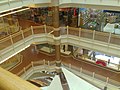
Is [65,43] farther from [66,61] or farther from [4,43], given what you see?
[4,43]

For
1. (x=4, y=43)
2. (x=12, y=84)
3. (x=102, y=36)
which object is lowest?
(x=4, y=43)

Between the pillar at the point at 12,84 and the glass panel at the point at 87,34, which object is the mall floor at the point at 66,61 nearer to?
the glass panel at the point at 87,34

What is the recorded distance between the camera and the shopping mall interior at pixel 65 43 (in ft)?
23.9

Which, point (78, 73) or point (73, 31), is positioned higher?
point (73, 31)

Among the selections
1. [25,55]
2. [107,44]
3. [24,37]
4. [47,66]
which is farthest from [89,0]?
[25,55]

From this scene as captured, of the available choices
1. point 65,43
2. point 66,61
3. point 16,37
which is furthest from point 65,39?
point 16,37

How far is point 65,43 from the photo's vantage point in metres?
8.92

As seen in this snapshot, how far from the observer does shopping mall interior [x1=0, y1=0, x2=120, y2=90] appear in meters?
7.28

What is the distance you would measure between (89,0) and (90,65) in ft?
13.8

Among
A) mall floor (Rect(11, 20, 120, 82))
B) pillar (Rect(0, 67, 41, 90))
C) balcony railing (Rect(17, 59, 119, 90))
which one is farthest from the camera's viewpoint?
mall floor (Rect(11, 20, 120, 82))

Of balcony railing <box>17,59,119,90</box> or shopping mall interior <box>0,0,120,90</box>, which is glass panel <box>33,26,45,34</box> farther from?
balcony railing <box>17,59,119,90</box>

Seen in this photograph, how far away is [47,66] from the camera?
973 cm

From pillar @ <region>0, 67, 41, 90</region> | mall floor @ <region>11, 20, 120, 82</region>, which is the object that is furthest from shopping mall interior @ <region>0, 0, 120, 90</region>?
pillar @ <region>0, 67, 41, 90</region>

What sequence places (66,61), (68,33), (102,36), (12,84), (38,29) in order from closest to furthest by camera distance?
(12,84) < (102,36) < (68,33) < (38,29) < (66,61)
